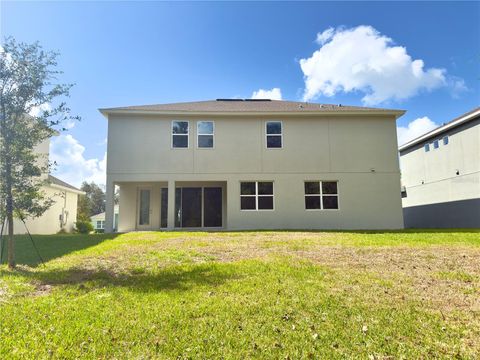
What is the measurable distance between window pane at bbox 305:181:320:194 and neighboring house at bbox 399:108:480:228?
350 inches

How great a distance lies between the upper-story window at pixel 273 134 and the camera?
16.5 m

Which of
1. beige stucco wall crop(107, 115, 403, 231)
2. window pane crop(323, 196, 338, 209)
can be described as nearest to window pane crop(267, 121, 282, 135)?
beige stucco wall crop(107, 115, 403, 231)

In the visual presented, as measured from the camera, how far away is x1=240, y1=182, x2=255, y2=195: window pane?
637 inches

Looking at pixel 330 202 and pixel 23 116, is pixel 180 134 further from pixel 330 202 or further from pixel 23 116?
pixel 23 116

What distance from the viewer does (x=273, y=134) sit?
16.5m

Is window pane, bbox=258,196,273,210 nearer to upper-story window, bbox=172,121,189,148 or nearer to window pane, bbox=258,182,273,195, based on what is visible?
window pane, bbox=258,182,273,195

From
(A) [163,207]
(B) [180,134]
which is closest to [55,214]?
(A) [163,207]

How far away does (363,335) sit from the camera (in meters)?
3.34

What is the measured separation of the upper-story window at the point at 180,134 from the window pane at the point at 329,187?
736cm

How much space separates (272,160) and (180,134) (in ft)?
16.0

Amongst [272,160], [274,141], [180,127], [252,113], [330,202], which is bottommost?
[330,202]

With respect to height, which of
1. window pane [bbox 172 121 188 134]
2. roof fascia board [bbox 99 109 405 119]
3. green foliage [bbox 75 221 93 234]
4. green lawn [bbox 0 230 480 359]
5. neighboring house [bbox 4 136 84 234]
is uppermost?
roof fascia board [bbox 99 109 405 119]

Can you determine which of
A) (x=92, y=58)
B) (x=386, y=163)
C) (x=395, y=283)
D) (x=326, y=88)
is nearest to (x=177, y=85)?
(x=92, y=58)

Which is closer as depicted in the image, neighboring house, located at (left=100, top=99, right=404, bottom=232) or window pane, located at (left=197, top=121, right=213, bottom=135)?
neighboring house, located at (left=100, top=99, right=404, bottom=232)
